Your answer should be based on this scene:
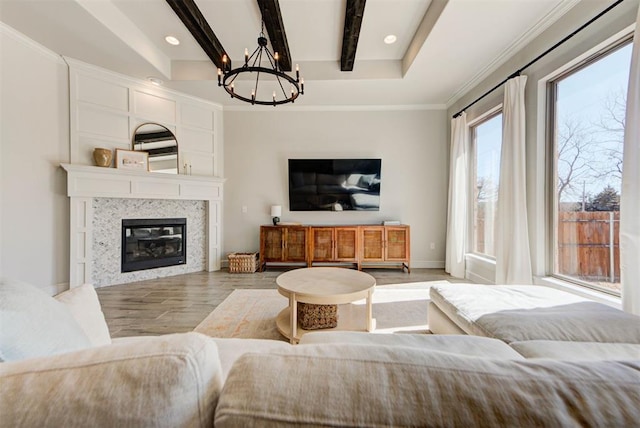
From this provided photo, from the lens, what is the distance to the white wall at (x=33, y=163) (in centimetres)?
264

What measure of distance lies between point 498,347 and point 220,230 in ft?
13.9

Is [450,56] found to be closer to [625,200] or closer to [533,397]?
[625,200]

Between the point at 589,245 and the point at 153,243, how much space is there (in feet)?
17.1

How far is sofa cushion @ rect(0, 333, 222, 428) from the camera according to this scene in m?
0.42

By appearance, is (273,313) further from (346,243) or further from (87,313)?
(346,243)

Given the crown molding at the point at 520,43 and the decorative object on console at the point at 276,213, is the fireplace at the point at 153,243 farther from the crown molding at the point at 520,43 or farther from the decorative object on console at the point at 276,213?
the crown molding at the point at 520,43

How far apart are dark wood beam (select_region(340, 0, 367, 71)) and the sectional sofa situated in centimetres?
308

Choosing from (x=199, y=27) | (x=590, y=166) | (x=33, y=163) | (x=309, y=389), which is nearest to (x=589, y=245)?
(x=590, y=166)

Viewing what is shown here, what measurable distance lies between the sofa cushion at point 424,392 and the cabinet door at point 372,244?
365 centimetres

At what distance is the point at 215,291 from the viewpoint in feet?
10.6

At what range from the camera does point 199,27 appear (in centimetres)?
278

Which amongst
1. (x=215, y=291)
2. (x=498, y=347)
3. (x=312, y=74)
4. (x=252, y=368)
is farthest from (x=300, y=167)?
(x=252, y=368)

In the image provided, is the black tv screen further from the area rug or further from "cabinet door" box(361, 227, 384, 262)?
the area rug

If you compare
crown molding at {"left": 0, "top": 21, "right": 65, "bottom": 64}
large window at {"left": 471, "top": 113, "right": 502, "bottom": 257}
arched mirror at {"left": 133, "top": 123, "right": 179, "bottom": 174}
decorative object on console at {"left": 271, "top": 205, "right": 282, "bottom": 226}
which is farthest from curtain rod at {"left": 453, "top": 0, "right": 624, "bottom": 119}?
crown molding at {"left": 0, "top": 21, "right": 65, "bottom": 64}
